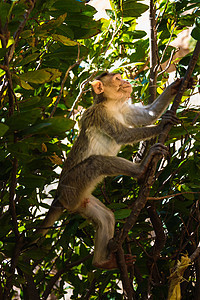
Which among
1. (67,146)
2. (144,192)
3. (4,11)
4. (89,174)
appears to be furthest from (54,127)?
(67,146)

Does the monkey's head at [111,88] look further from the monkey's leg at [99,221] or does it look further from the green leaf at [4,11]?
the green leaf at [4,11]

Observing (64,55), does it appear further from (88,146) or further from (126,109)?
(126,109)

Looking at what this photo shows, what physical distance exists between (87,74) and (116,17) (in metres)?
0.61

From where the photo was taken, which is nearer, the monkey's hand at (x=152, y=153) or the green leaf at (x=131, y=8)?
the monkey's hand at (x=152, y=153)

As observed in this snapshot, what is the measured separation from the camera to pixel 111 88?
345 centimetres

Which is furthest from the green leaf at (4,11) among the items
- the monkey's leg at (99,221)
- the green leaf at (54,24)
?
the monkey's leg at (99,221)

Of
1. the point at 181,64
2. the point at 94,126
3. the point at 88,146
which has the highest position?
the point at 181,64

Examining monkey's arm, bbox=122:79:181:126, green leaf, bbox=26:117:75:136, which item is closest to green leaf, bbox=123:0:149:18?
monkey's arm, bbox=122:79:181:126

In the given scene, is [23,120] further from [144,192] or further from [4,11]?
[144,192]

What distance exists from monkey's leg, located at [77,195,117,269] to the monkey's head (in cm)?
90

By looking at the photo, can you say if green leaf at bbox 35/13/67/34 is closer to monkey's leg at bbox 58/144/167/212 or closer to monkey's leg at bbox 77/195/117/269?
monkey's leg at bbox 58/144/167/212

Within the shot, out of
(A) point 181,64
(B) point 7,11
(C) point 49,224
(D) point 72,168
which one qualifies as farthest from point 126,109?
(B) point 7,11

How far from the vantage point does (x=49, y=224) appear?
9.93ft

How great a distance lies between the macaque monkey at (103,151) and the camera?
2.91 m
